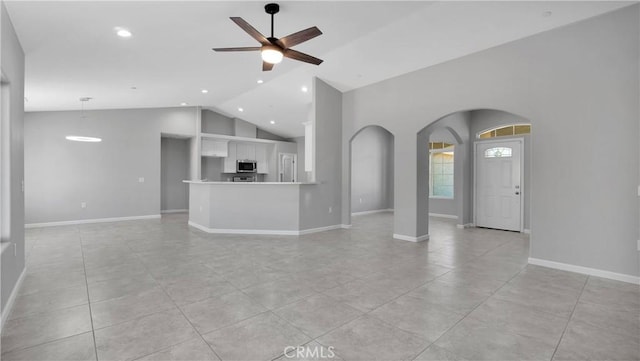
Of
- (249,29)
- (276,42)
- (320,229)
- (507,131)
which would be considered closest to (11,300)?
(249,29)

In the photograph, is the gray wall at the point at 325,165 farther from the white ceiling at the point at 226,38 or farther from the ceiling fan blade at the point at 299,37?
Result: the ceiling fan blade at the point at 299,37

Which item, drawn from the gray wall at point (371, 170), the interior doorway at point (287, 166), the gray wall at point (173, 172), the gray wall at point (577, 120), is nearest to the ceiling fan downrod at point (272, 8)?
the gray wall at point (577, 120)

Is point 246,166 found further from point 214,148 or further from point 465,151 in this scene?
point 465,151

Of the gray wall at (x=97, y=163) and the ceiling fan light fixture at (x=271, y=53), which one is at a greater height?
the ceiling fan light fixture at (x=271, y=53)

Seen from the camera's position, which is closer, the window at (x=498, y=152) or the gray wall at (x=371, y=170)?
the window at (x=498, y=152)

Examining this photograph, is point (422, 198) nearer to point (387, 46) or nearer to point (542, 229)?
point (542, 229)

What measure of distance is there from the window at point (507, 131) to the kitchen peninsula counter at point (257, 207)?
13.4 feet

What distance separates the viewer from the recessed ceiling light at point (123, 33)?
3.54 metres

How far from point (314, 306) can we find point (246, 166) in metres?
8.21

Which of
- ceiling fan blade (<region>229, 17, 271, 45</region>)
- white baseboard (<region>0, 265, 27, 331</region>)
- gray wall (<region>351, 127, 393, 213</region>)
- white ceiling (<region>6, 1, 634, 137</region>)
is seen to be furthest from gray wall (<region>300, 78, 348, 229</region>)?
white baseboard (<region>0, 265, 27, 331</region>)

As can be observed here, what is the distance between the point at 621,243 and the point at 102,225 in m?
9.35

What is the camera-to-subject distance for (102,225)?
7238mm

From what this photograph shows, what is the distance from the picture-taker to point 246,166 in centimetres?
1042

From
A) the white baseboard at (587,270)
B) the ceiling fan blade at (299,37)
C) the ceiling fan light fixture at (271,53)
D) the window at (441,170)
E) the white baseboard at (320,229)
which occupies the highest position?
the ceiling fan blade at (299,37)
